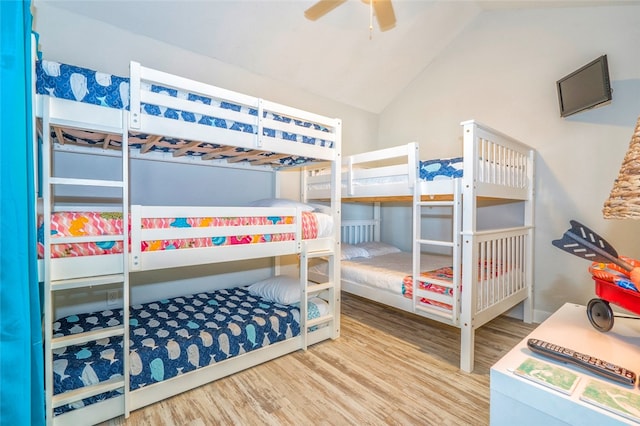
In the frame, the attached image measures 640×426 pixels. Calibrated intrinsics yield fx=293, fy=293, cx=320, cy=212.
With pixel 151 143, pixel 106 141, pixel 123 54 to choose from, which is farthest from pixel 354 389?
pixel 123 54

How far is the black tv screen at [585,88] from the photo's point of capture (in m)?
2.52

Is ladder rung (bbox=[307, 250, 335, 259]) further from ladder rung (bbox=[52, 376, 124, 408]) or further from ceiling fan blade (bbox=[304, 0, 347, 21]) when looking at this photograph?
ceiling fan blade (bbox=[304, 0, 347, 21])

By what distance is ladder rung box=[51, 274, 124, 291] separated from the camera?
1.44 metres

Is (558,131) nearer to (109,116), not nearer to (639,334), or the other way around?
(639,334)

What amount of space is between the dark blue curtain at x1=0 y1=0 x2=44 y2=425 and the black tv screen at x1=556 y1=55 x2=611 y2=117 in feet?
12.7

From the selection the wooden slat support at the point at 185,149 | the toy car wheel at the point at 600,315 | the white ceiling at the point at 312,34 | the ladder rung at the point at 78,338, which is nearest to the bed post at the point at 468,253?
the toy car wheel at the point at 600,315

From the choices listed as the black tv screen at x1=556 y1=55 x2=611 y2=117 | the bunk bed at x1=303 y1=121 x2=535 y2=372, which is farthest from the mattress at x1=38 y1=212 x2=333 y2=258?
the black tv screen at x1=556 y1=55 x2=611 y2=117

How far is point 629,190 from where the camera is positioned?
854 mm

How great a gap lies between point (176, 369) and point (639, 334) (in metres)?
2.32

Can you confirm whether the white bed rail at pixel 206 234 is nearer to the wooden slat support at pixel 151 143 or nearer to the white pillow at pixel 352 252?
the wooden slat support at pixel 151 143

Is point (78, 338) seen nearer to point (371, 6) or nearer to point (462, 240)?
point (462, 240)

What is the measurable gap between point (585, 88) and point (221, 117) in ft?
10.4

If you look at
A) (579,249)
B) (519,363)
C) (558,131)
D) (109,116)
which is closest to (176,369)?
(109,116)

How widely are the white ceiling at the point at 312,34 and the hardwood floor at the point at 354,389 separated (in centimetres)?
292
